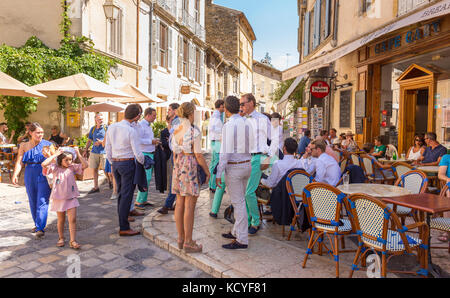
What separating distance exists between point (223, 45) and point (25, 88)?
26.0m

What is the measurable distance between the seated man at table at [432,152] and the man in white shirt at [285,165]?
11.8 ft

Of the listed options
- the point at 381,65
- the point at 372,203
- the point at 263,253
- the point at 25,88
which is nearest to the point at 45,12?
the point at 25,88

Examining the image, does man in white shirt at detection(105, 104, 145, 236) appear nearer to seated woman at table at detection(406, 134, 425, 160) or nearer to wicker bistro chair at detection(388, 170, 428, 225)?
wicker bistro chair at detection(388, 170, 428, 225)

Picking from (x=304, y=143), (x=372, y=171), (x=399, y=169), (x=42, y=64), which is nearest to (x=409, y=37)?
(x=304, y=143)

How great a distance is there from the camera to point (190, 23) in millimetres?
21094

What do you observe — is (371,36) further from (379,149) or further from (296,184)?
(296,184)

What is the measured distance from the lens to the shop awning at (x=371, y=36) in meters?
5.80

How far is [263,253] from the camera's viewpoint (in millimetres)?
4203

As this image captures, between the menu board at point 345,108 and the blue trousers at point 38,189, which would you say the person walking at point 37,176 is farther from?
the menu board at point 345,108

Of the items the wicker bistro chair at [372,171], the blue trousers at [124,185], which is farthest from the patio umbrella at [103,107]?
the wicker bistro chair at [372,171]

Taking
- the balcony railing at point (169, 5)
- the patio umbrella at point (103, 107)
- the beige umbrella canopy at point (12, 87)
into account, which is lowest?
the patio umbrella at point (103, 107)

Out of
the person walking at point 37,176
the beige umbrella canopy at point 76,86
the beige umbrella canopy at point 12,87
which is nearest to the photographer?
the person walking at point 37,176

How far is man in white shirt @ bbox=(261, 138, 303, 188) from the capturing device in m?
4.87

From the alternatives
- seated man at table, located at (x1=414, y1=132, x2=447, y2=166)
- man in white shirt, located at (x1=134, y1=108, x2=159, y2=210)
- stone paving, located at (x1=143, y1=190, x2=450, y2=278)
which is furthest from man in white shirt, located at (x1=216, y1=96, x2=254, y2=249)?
seated man at table, located at (x1=414, y1=132, x2=447, y2=166)
